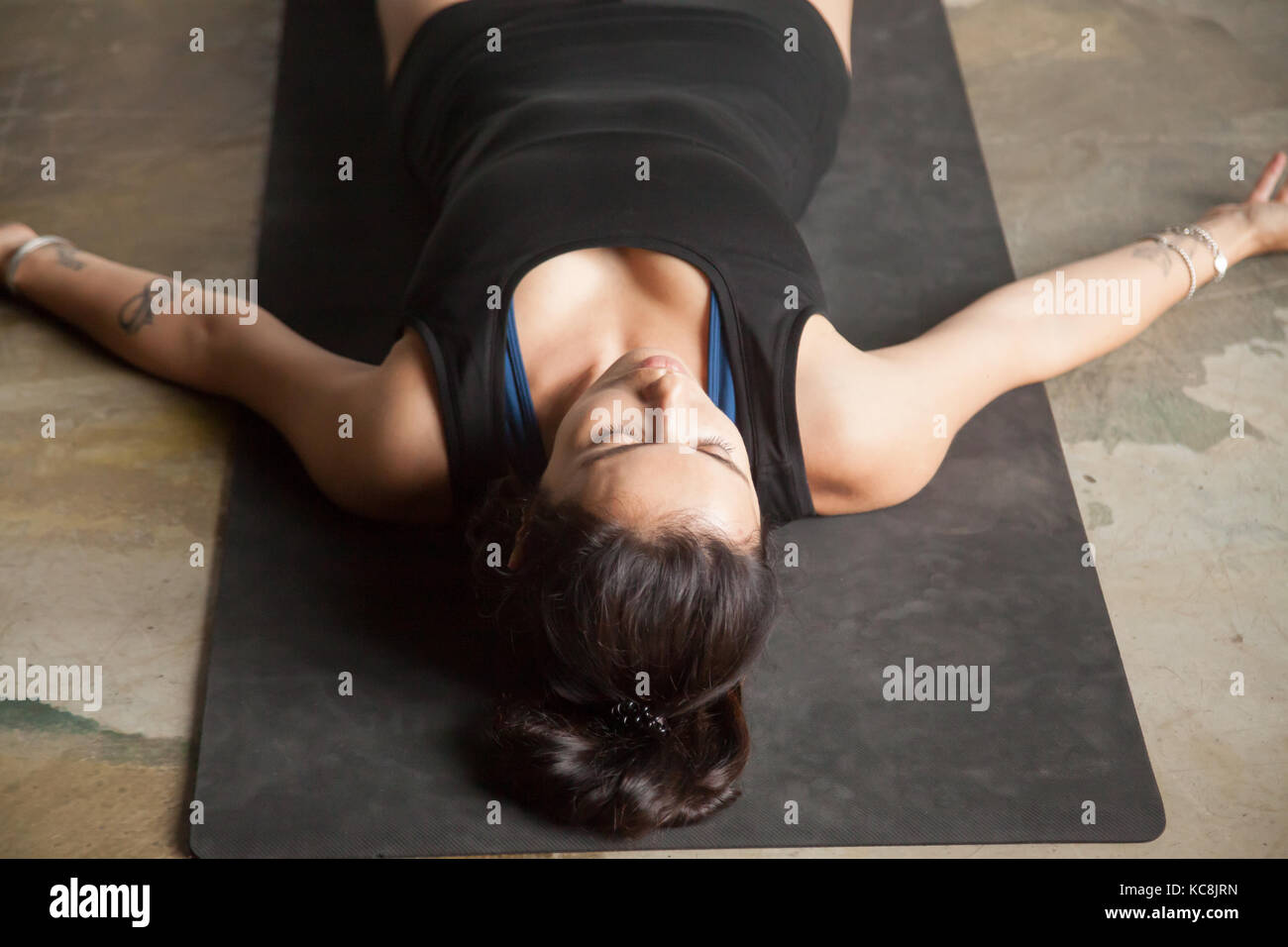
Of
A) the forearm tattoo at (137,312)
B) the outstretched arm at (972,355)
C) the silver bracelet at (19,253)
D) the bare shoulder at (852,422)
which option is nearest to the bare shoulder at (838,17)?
the outstretched arm at (972,355)

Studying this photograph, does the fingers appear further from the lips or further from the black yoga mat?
the lips

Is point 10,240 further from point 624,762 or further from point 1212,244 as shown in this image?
point 1212,244

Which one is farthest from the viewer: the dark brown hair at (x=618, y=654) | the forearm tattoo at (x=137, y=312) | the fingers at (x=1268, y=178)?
the fingers at (x=1268, y=178)

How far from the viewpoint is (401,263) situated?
81.1 inches

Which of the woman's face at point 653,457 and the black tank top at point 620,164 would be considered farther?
the black tank top at point 620,164

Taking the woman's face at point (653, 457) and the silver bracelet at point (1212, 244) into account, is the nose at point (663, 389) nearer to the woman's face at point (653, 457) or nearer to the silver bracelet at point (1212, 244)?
the woman's face at point (653, 457)

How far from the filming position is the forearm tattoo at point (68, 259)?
1.94 meters

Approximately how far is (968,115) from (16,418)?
1751mm

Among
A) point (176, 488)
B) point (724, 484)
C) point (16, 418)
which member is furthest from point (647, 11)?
point (16, 418)

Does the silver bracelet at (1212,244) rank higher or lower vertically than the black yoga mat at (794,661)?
higher

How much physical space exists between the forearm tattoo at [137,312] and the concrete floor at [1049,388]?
101 mm

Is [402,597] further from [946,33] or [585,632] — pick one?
[946,33]

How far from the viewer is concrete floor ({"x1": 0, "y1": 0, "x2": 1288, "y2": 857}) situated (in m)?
1.58

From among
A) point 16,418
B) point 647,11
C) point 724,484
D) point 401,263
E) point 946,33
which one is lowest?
point 724,484
